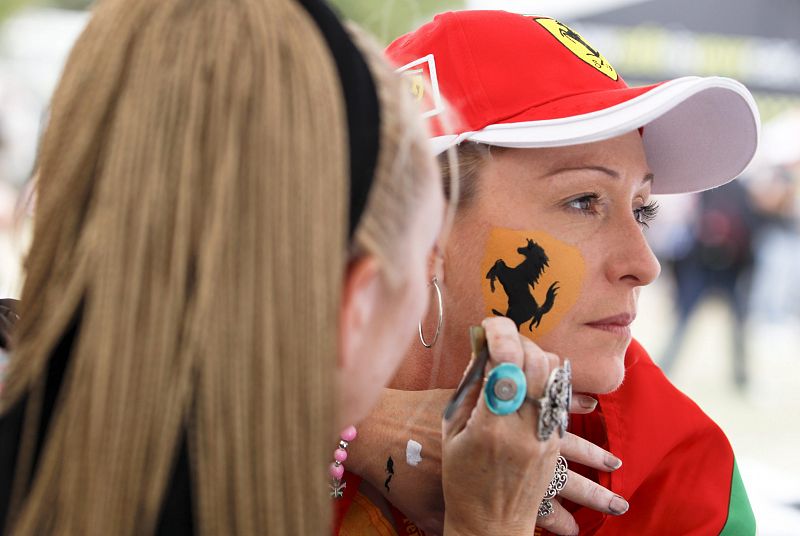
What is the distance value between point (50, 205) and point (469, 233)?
798mm

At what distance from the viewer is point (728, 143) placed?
1598 millimetres

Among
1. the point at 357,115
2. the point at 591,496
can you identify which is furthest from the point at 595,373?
the point at 357,115

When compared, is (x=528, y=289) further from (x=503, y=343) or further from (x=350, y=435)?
(x=350, y=435)

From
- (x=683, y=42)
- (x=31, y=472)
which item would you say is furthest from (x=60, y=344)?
(x=683, y=42)

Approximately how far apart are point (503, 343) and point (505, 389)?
0.24ft

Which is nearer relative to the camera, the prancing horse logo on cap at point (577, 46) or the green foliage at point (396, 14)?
the prancing horse logo on cap at point (577, 46)

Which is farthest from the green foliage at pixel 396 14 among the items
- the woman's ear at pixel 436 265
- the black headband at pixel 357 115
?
the black headband at pixel 357 115

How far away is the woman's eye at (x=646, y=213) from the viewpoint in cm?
158

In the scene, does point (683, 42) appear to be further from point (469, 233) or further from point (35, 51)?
point (469, 233)

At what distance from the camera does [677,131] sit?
1.54 metres

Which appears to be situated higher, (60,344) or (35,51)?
(60,344)

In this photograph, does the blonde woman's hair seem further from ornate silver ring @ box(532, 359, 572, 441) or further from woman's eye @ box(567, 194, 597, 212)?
woman's eye @ box(567, 194, 597, 212)

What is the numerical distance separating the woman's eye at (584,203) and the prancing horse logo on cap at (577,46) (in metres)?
0.25

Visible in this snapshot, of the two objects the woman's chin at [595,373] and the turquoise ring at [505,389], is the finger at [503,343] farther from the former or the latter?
the woman's chin at [595,373]
